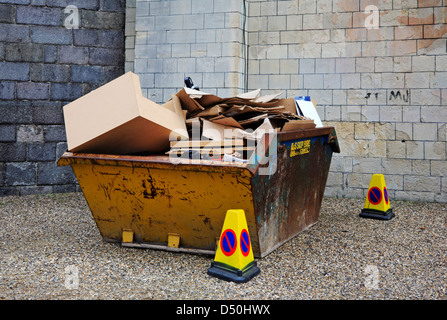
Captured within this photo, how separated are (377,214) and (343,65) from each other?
7.54 ft

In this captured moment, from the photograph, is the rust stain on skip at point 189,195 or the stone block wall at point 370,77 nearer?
the rust stain on skip at point 189,195

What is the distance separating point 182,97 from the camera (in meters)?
4.16

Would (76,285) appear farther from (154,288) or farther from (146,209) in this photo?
(146,209)

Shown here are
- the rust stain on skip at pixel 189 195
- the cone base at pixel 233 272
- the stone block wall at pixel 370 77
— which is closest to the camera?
the cone base at pixel 233 272

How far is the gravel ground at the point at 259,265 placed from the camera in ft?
10.5

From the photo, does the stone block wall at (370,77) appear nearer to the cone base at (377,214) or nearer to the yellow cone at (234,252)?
the cone base at (377,214)

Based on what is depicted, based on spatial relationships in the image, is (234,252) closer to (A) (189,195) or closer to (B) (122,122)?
(A) (189,195)

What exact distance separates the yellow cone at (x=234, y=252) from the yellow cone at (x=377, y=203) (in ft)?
8.57

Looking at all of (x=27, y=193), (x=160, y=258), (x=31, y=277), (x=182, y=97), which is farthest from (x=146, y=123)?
(x=27, y=193)

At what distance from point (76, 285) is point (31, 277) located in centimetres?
43

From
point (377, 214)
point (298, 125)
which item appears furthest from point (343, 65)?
point (298, 125)

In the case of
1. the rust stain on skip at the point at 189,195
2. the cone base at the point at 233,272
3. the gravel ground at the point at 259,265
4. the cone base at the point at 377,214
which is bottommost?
the gravel ground at the point at 259,265

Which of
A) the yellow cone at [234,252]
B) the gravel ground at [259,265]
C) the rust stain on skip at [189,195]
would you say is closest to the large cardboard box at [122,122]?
the rust stain on skip at [189,195]

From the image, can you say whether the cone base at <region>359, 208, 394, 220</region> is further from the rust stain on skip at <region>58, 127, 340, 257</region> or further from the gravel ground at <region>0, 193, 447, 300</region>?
the rust stain on skip at <region>58, 127, 340, 257</region>
